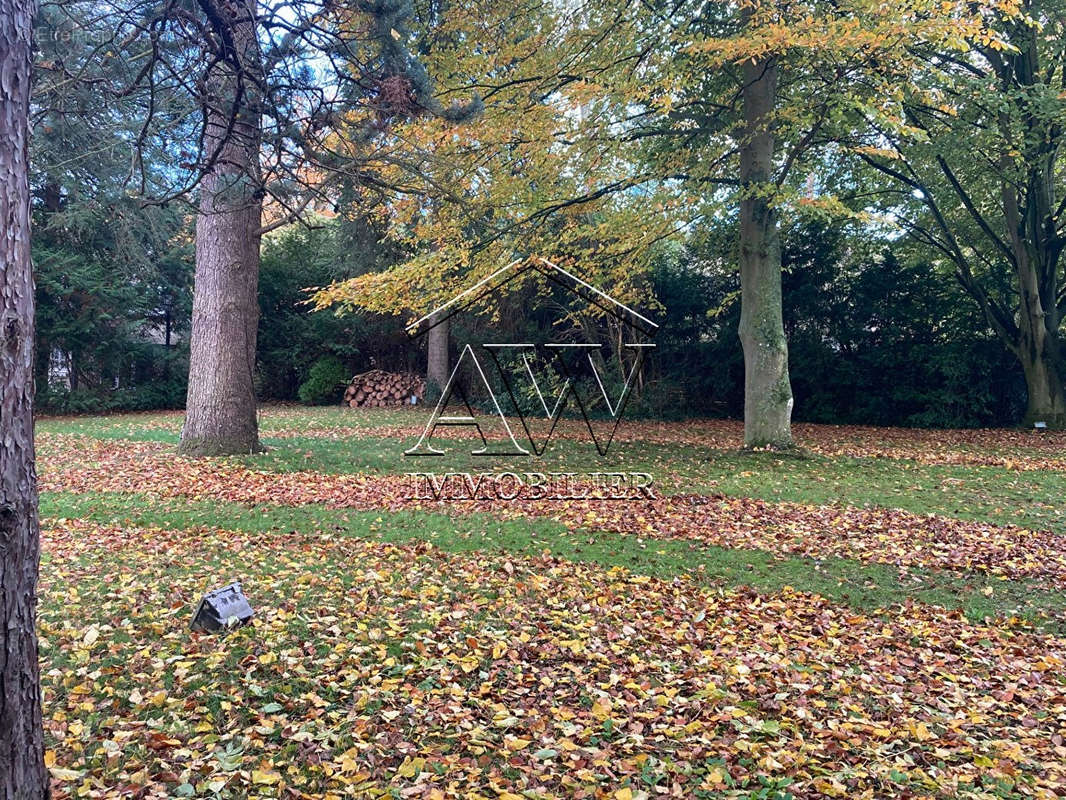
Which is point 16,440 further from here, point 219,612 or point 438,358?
point 438,358

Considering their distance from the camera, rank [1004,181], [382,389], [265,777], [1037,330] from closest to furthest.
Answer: [265,777], [1004,181], [1037,330], [382,389]

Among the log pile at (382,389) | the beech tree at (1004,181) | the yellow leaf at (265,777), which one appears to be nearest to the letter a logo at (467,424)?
the log pile at (382,389)

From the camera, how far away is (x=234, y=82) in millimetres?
4031

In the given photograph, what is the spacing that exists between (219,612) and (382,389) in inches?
556

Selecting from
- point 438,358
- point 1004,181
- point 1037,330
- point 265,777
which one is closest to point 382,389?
point 438,358

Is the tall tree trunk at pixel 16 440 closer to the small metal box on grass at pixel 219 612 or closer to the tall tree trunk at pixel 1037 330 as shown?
the small metal box on grass at pixel 219 612

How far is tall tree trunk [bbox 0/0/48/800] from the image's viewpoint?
166 centimetres

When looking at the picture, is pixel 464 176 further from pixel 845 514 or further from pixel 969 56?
pixel 969 56

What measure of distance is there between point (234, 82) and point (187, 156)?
0.53 meters

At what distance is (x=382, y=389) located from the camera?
17.3 meters

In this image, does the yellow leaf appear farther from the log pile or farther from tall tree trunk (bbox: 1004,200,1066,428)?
the log pile

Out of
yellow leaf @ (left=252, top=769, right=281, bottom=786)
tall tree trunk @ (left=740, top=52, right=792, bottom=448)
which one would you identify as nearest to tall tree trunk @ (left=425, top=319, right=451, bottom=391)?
tall tree trunk @ (left=740, top=52, right=792, bottom=448)

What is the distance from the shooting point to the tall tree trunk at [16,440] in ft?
5.44

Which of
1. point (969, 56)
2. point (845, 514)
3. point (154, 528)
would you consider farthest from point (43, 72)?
point (969, 56)
